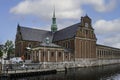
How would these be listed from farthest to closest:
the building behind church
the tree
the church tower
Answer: the tree < the church tower < the building behind church

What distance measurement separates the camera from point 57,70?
2325 inches

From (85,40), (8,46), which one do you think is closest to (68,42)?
(85,40)

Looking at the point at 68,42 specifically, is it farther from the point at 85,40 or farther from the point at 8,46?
the point at 8,46

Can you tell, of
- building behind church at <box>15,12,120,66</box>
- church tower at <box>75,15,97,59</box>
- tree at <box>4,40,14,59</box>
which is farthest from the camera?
tree at <box>4,40,14,59</box>

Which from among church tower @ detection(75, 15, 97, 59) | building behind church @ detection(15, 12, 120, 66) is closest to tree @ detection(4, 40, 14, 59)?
building behind church @ detection(15, 12, 120, 66)

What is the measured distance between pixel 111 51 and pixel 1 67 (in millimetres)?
67656

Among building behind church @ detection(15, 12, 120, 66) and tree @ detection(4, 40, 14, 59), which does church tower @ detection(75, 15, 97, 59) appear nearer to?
building behind church @ detection(15, 12, 120, 66)

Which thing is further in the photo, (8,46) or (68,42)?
(8,46)

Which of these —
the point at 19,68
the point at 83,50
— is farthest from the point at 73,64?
the point at 19,68

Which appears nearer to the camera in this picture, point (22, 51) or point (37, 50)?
point (37, 50)

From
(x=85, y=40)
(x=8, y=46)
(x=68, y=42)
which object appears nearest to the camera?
(x=68, y=42)

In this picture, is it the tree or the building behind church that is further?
the tree

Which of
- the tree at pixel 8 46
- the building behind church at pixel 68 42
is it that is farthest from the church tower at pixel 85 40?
the tree at pixel 8 46

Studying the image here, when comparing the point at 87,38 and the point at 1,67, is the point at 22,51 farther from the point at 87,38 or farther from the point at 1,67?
the point at 1,67
